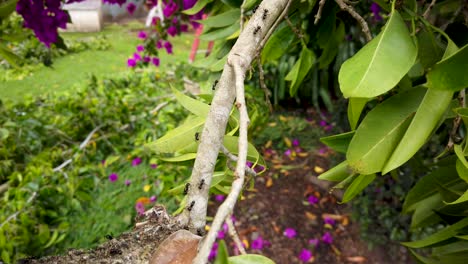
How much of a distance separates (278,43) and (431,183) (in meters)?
0.33

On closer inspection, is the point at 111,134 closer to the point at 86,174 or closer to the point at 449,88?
the point at 86,174

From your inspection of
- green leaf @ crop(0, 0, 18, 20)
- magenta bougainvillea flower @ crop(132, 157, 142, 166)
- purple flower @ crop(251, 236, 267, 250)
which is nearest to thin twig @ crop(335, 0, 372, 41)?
green leaf @ crop(0, 0, 18, 20)

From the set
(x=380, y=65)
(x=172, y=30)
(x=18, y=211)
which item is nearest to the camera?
(x=380, y=65)

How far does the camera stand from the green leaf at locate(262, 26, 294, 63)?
70 cm

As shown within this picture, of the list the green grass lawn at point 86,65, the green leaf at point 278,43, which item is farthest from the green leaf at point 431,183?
the green grass lawn at point 86,65

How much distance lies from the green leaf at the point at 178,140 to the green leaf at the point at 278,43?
249 mm

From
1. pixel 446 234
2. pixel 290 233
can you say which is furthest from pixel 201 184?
pixel 290 233

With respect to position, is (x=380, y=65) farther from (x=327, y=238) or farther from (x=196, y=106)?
(x=327, y=238)

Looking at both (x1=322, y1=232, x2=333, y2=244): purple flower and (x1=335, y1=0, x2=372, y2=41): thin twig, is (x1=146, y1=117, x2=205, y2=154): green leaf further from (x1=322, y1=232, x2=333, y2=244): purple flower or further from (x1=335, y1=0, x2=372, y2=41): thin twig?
(x1=322, y1=232, x2=333, y2=244): purple flower

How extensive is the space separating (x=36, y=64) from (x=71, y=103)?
2114 mm

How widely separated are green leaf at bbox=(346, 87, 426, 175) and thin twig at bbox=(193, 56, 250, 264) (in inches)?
6.9

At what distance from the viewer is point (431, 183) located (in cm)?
64

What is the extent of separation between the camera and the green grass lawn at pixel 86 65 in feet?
14.3

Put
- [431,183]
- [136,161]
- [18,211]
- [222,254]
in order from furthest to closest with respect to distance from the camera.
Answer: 1. [136,161]
2. [18,211]
3. [431,183]
4. [222,254]
